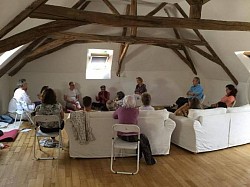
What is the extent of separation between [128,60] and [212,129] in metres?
4.58

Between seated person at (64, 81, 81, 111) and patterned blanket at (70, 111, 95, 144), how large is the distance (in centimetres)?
395

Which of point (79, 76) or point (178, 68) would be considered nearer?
point (79, 76)

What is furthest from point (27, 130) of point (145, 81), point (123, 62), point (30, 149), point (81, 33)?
point (145, 81)

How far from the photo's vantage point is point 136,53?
8391 millimetres

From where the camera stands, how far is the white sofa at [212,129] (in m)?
4.51

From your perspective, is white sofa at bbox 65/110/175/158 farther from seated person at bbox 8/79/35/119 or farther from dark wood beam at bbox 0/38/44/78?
dark wood beam at bbox 0/38/44/78

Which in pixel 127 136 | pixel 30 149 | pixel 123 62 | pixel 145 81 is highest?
pixel 123 62

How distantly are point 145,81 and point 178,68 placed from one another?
1258 mm

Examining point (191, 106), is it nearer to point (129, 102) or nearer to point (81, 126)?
point (129, 102)

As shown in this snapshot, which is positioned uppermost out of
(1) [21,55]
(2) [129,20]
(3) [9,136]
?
(2) [129,20]

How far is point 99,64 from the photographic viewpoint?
886 cm

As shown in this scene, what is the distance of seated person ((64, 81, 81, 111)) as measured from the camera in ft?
26.3

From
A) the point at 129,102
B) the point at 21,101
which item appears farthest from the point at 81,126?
the point at 21,101

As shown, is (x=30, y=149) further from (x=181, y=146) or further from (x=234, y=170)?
(x=234, y=170)
